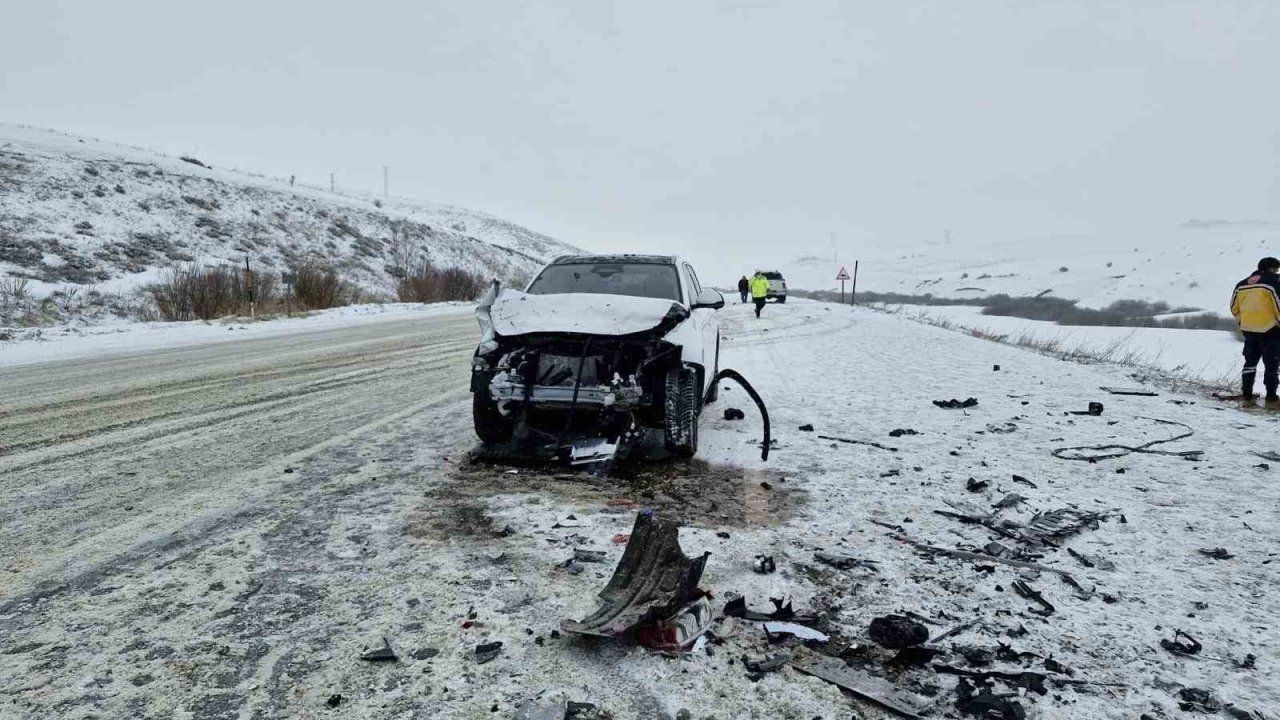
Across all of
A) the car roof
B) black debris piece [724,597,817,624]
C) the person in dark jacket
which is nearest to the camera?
black debris piece [724,597,817,624]

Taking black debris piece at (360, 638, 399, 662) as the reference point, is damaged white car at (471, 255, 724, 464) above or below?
above

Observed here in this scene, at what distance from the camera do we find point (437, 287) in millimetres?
31156

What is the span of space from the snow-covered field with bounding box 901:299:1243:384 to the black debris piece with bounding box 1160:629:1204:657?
10655 millimetres

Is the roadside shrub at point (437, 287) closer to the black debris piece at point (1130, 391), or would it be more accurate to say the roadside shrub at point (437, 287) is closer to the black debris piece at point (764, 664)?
the black debris piece at point (1130, 391)

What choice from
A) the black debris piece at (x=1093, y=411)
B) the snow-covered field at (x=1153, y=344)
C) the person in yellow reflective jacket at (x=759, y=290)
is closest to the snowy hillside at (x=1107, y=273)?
the snow-covered field at (x=1153, y=344)

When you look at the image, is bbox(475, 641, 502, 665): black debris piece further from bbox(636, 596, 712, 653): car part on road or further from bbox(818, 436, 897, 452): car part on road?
bbox(818, 436, 897, 452): car part on road

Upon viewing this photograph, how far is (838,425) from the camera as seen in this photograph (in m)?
6.18

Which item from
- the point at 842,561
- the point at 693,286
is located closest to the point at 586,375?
the point at 842,561

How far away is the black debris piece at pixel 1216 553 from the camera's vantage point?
3.28m

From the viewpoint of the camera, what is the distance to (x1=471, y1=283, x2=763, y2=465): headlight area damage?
14.8 ft

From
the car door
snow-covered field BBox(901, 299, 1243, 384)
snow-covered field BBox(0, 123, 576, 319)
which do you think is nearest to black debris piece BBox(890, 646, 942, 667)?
the car door

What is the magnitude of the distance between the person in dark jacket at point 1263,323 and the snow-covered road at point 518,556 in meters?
1.43

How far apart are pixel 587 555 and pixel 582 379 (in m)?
1.77

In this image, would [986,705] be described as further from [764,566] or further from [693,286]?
[693,286]
